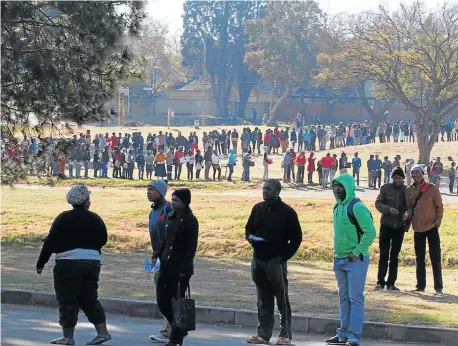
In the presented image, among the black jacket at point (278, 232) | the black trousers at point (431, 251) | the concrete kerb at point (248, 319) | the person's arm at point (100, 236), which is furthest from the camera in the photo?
the black trousers at point (431, 251)

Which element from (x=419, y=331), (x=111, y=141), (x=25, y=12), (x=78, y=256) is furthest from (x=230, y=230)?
(x=111, y=141)

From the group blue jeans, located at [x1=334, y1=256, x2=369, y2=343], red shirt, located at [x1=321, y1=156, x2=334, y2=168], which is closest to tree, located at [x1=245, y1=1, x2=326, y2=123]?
red shirt, located at [x1=321, y1=156, x2=334, y2=168]

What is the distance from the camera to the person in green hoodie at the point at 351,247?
9969 mm

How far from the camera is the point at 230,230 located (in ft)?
74.4

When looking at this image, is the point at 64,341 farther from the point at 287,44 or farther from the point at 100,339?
the point at 287,44

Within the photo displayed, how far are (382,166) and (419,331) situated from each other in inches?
1249

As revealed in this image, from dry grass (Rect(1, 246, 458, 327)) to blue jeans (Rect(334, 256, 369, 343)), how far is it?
3.65ft

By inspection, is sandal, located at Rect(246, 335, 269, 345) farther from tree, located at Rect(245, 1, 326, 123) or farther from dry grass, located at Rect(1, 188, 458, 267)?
tree, located at Rect(245, 1, 326, 123)

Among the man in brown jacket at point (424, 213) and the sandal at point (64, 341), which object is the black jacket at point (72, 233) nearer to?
the sandal at point (64, 341)

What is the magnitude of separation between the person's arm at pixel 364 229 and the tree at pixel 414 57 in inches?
1676

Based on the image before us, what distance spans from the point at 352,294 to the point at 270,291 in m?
0.81

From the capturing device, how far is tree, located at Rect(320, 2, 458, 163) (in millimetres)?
52656

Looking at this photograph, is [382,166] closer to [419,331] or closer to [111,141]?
[111,141]

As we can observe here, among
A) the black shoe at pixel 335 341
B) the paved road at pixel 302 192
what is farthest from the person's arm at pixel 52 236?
the paved road at pixel 302 192
